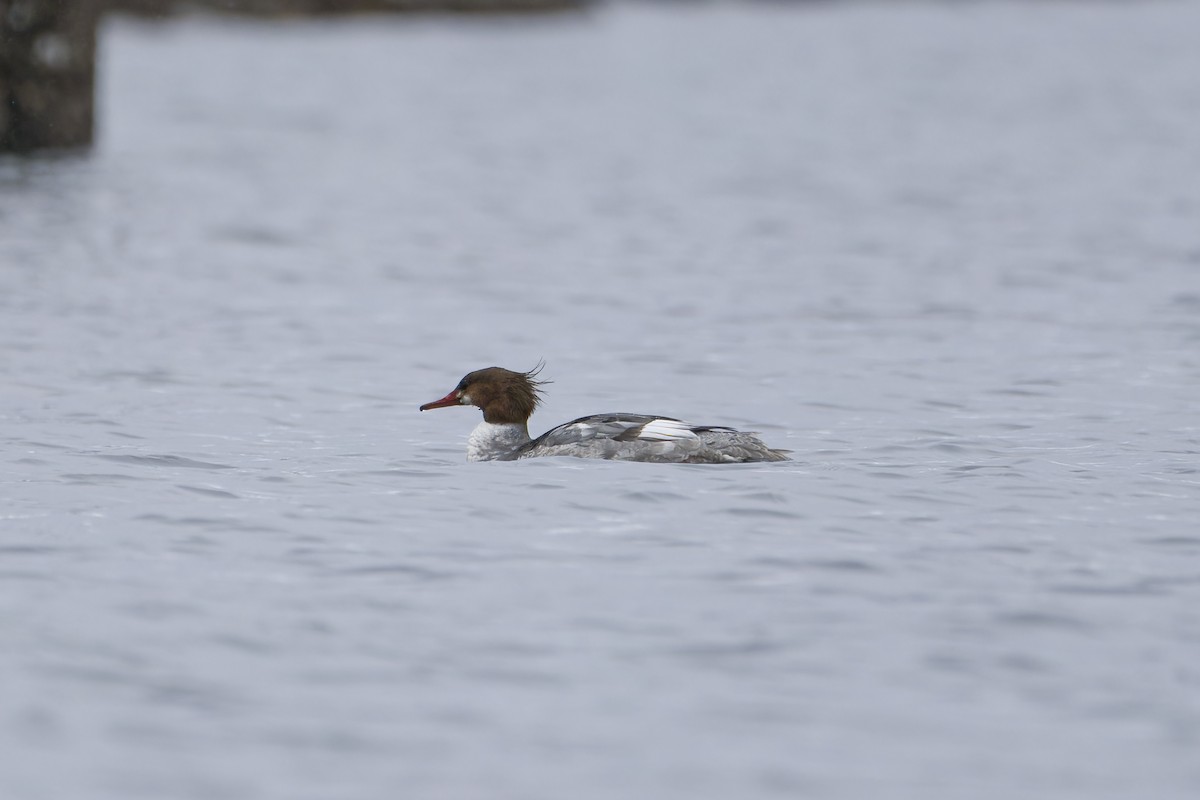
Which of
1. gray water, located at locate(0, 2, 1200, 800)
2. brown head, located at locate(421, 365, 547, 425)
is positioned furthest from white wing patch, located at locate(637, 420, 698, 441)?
brown head, located at locate(421, 365, 547, 425)

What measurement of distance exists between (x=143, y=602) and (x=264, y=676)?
4.15ft

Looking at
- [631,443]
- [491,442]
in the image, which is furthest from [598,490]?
[491,442]

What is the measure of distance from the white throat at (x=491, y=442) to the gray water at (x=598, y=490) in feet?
0.84

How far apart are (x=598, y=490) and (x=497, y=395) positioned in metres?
1.46

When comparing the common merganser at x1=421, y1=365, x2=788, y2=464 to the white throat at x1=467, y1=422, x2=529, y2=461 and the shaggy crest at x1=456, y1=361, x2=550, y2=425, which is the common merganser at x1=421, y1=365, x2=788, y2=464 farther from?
the shaggy crest at x1=456, y1=361, x2=550, y2=425

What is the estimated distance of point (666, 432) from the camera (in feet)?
37.3

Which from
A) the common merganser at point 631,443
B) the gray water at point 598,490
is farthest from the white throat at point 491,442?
the gray water at point 598,490

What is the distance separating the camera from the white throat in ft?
39.3

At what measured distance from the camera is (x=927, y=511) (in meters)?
10.4

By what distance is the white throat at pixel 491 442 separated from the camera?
11969 millimetres

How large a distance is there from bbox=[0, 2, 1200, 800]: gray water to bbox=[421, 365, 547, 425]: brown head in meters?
0.39

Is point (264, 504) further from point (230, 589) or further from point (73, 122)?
point (73, 122)

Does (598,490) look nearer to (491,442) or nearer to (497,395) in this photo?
(491,442)

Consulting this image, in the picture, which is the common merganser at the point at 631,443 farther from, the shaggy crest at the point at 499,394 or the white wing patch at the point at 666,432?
the shaggy crest at the point at 499,394
